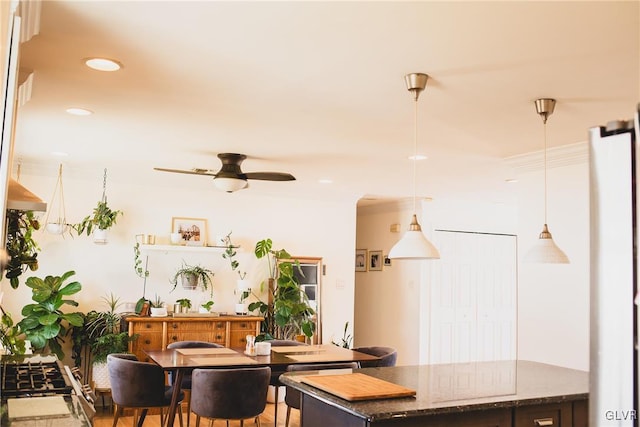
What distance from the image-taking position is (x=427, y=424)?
105 inches

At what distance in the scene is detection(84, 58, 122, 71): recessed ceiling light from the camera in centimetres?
298

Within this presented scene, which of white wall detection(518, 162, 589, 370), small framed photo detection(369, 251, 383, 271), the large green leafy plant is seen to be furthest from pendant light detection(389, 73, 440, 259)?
small framed photo detection(369, 251, 383, 271)

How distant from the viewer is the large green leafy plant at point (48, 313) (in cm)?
593

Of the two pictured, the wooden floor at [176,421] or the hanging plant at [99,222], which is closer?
the wooden floor at [176,421]

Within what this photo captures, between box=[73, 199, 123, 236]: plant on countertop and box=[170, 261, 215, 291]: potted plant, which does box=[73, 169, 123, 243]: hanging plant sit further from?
box=[170, 261, 215, 291]: potted plant

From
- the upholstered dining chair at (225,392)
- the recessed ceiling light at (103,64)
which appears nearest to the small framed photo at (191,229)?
the upholstered dining chair at (225,392)

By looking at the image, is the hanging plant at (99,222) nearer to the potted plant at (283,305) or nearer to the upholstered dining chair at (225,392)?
the potted plant at (283,305)

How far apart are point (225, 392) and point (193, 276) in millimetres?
2880

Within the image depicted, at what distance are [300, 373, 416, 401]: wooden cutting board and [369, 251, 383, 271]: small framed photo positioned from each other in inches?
232

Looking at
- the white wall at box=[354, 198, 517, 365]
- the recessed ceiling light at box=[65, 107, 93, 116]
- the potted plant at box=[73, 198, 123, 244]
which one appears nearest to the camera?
the recessed ceiling light at box=[65, 107, 93, 116]

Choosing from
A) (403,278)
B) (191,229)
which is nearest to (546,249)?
(191,229)

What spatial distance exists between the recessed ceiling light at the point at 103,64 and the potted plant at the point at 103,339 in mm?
3803

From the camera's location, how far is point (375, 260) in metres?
9.28

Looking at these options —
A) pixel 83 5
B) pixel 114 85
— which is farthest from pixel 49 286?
pixel 83 5
